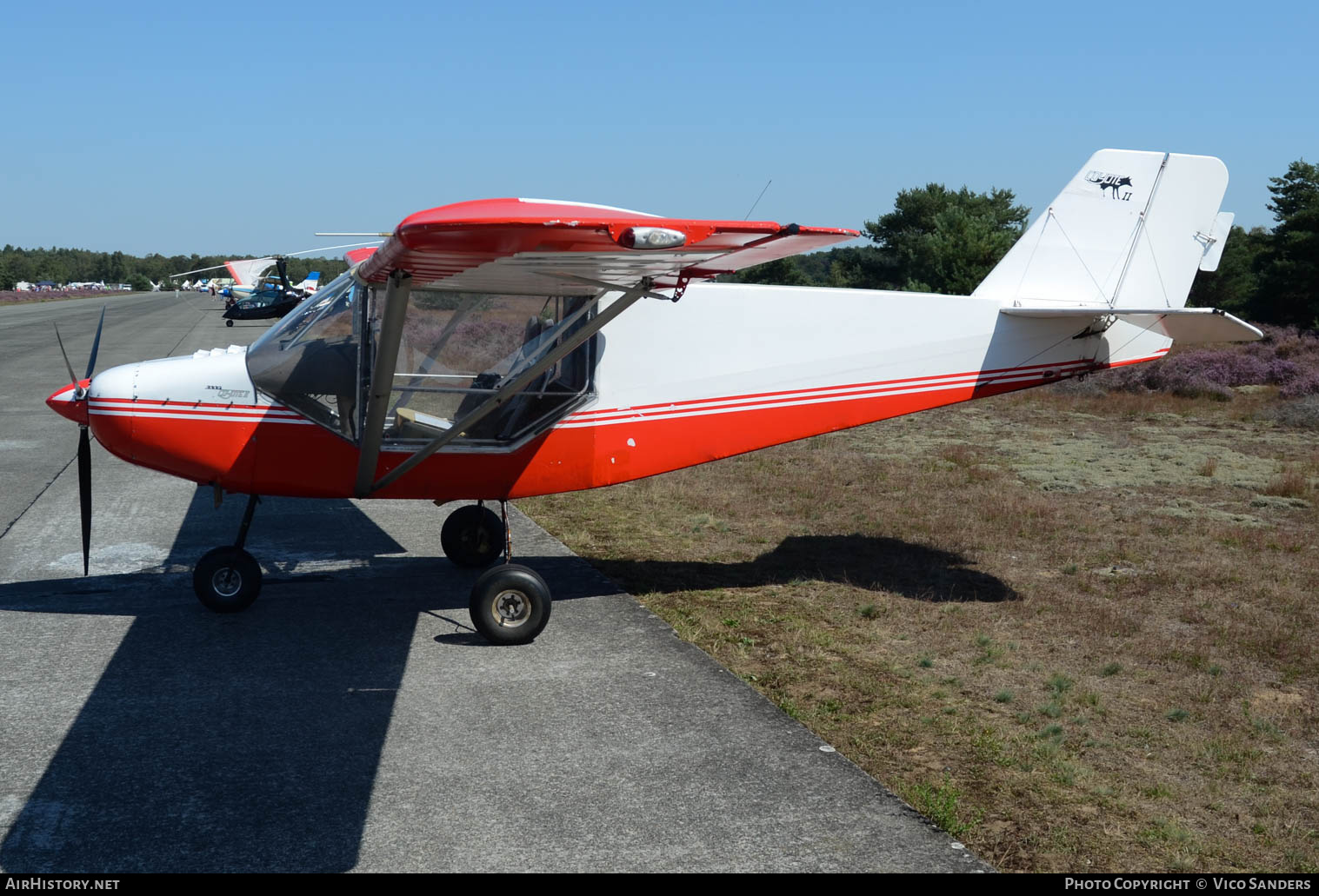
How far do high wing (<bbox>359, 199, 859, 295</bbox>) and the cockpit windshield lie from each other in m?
0.64

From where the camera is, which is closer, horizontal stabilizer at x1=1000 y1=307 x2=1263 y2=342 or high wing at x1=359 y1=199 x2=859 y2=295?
high wing at x1=359 y1=199 x2=859 y2=295

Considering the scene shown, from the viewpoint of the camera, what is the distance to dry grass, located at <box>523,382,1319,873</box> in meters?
4.57

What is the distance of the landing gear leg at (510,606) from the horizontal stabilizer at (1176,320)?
4.25m

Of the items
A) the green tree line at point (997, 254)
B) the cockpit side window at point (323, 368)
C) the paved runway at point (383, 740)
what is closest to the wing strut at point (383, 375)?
the cockpit side window at point (323, 368)

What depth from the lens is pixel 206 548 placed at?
8688 millimetres

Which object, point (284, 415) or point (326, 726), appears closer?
point (326, 726)

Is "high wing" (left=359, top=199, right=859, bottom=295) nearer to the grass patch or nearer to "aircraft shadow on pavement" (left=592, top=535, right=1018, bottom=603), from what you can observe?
the grass patch

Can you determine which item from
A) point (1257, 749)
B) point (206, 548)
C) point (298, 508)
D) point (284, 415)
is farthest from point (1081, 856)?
point (298, 508)

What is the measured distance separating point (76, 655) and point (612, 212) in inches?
160

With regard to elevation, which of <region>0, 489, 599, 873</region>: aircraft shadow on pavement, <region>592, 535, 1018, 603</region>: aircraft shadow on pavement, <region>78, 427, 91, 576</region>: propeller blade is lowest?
<region>0, 489, 599, 873</region>: aircraft shadow on pavement

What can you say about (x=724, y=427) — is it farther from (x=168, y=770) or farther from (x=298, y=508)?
(x=298, y=508)

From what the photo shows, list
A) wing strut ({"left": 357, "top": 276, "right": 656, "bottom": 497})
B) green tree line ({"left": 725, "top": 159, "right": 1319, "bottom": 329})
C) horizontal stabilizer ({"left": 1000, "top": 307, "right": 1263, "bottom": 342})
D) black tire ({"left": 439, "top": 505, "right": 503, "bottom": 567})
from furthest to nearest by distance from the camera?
green tree line ({"left": 725, "top": 159, "right": 1319, "bottom": 329}) < black tire ({"left": 439, "top": 505, "right": 503, "bottom": 567}) < horizontal stabilizer ({"left": 1000, "top": 307, "right": 1263, "bottom": 342}) < wing strut ({"left": 357, "top": 276, "right": 656, "bottom": 497})

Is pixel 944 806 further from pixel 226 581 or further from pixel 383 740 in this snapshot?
pixel 226 581

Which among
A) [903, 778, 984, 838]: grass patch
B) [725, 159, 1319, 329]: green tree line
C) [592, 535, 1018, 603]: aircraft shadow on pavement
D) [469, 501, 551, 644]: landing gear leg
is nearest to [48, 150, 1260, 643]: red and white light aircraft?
[469, 501, 551, 644]: landing gear leg
